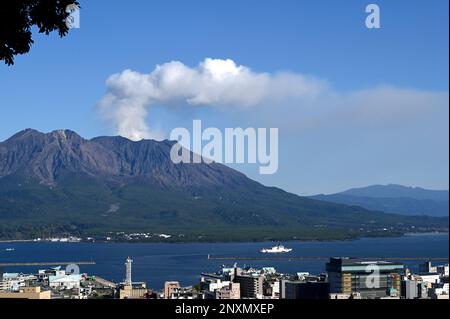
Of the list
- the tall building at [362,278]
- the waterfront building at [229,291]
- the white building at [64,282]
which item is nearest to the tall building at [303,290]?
the waterfront building at [229,291]

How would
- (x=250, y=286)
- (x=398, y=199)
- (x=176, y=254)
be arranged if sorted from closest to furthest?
(x=250, y=286) < (x=176, y=254) < (x=398, y=199)

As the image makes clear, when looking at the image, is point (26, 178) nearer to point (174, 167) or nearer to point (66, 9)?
point (174, 167)

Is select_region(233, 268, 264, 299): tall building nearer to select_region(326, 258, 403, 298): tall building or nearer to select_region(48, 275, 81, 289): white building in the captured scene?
select_region(326, 258, 403, 298): tall building

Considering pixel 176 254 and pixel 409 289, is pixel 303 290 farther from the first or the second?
pixel 176 254

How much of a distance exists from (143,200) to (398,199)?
4213cm

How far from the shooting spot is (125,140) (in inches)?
3937

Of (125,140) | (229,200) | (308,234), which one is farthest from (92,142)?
(308,234)

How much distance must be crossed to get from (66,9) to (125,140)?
9874 cm

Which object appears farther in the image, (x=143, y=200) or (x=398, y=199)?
(x=398, y=199)

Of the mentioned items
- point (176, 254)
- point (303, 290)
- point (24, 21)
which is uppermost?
point (24, 21)

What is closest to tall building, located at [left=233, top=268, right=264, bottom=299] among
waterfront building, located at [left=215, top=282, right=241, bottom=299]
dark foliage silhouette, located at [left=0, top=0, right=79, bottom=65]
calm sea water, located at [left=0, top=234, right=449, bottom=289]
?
waterfront building, located at [left=215, top=282, right=241, bottom=299]

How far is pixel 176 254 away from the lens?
144 feet

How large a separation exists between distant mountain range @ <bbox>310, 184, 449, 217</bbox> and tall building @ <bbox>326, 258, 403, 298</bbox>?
57256 mm

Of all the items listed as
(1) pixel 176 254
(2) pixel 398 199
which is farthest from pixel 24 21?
(2) pixel 398 199
